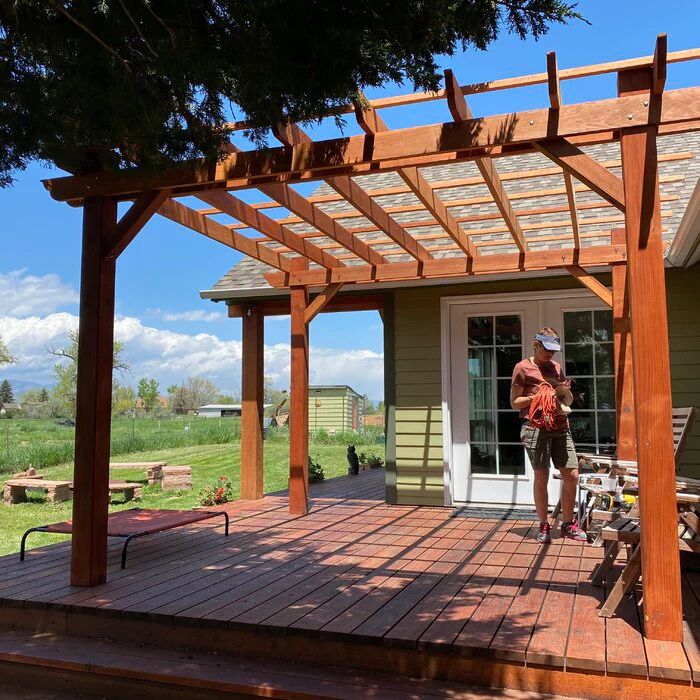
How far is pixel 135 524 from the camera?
4547mm

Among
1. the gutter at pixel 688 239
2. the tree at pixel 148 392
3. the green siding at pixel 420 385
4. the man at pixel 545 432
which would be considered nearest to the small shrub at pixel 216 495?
the green siding at pixel 420 385

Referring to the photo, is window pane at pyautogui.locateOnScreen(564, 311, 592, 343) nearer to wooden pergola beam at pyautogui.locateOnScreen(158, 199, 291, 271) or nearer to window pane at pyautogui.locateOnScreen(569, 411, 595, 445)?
window pane at pyautogui.locateOnScreen(569, 411, 595, 445)

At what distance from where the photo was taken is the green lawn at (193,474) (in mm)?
8062

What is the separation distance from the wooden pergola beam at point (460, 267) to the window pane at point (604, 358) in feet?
3.94

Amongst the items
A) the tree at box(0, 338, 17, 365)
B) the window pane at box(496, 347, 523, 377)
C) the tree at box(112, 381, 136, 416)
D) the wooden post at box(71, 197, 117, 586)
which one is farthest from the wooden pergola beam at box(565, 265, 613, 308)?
the tree at box(112, 381, 136, 416)

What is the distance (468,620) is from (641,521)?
89cm

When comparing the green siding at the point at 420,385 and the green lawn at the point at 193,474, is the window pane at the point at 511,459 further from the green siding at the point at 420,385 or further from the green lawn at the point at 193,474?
the green lawn at the point at 193,474

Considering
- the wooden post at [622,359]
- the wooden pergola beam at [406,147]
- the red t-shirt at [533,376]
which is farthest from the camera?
the wooden post at [622,359]

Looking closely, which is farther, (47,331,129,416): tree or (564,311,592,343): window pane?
(47,331,129,416): tree

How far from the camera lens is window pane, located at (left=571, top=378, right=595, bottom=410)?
21.2 feet

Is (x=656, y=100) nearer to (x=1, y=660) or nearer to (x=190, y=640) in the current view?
(x=190, y=640)

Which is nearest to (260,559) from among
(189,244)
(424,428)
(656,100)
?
(424,428)

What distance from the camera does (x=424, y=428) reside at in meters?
7.05

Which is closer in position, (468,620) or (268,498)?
(468,620)
